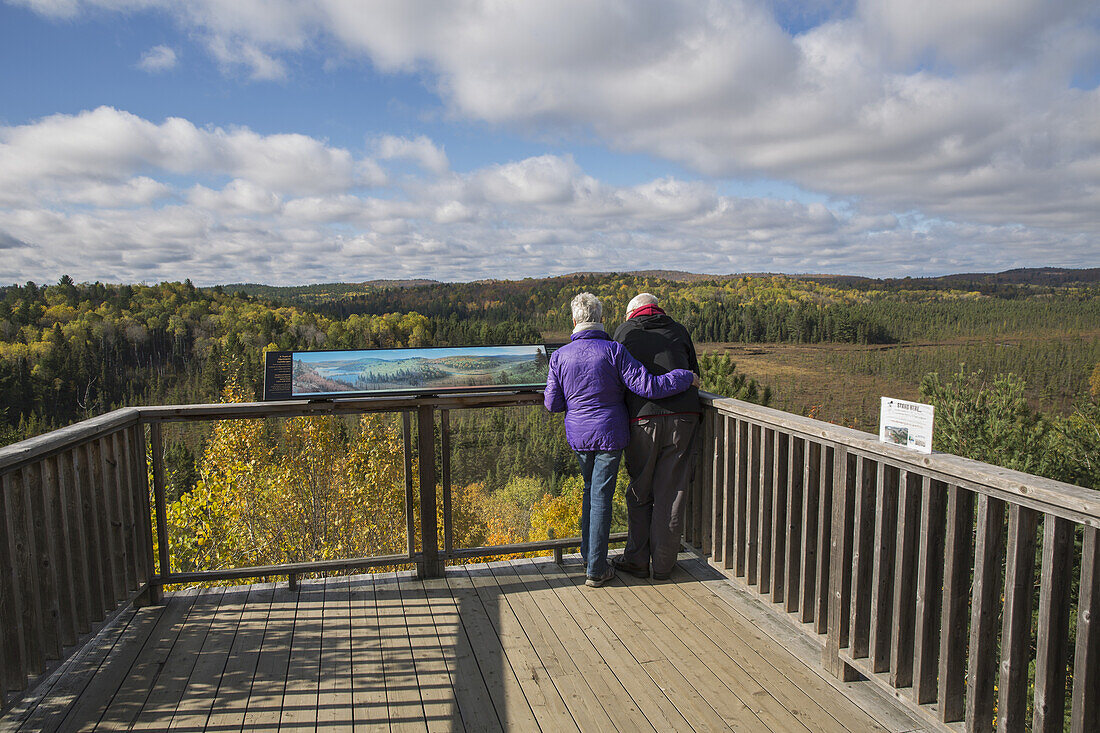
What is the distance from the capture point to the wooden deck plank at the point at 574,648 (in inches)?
88.8

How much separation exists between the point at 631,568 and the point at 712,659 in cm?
92

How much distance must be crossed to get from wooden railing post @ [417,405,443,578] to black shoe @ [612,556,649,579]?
995mm

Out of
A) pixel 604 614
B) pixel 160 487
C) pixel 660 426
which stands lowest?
pixel 604 614

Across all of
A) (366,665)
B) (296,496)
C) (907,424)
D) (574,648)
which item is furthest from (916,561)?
(296,496)

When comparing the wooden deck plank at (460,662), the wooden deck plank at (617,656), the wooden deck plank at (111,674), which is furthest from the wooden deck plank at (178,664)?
the wooden deck plank at (617,656)

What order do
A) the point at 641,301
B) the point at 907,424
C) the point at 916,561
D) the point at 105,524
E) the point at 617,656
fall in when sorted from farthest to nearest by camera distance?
the point at 641,301 < the point at 105,524 < the point at 617,656 < the point at 916,561 < the point at 907,424

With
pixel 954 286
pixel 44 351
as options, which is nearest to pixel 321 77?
pixel 44 351

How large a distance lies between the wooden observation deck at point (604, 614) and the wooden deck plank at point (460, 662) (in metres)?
0.01

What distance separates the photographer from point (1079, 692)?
1.54 meters

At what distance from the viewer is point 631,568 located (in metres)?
3.52

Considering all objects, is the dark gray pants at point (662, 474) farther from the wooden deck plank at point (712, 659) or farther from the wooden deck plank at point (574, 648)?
the wooden deck plank at point (574, 648)

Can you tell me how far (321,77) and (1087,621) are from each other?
1071 inches

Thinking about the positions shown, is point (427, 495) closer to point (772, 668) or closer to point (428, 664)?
point (428, 664)

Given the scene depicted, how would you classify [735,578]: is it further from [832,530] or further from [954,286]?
[954,286]
